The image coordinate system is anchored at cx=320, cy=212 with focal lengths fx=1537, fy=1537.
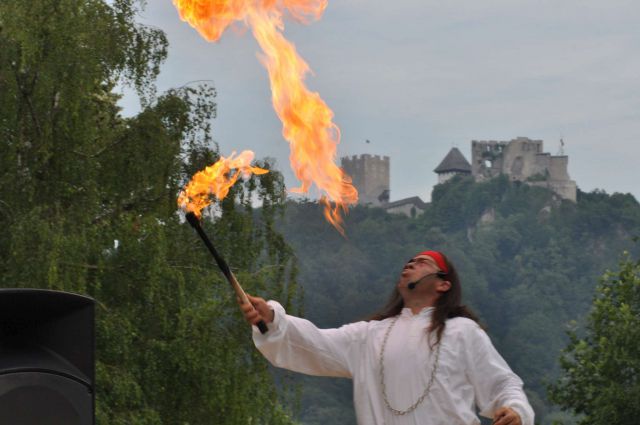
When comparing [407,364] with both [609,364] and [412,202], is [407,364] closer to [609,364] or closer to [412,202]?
[609,364]

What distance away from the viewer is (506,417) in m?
5.27

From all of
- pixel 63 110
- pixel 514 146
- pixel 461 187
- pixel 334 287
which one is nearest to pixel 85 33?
pixel 63 110

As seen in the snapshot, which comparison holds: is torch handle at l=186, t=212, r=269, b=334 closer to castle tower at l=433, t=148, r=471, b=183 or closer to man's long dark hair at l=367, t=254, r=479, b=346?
man's long dark hair at l=367, t=254, r=479, b=346

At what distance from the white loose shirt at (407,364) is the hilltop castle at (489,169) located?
124 m

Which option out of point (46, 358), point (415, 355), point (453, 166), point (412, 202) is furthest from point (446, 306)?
point (453, 166)

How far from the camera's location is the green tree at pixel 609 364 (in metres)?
30.1

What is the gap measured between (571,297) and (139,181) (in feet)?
352

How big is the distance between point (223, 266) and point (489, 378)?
1058mm

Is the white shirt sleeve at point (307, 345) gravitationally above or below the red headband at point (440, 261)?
below

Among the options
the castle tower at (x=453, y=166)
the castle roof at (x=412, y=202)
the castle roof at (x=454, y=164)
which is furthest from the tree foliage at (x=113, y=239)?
the castle roof at (x=454, y=164)

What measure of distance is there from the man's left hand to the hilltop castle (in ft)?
409

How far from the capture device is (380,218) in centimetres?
11594

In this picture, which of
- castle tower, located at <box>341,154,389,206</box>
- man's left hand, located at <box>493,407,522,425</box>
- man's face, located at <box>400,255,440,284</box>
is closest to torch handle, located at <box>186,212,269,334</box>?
man's face, located at <box>400,255,440,284</box>

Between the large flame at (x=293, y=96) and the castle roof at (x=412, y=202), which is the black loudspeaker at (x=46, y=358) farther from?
the castle roof at (x=412, y=202)
